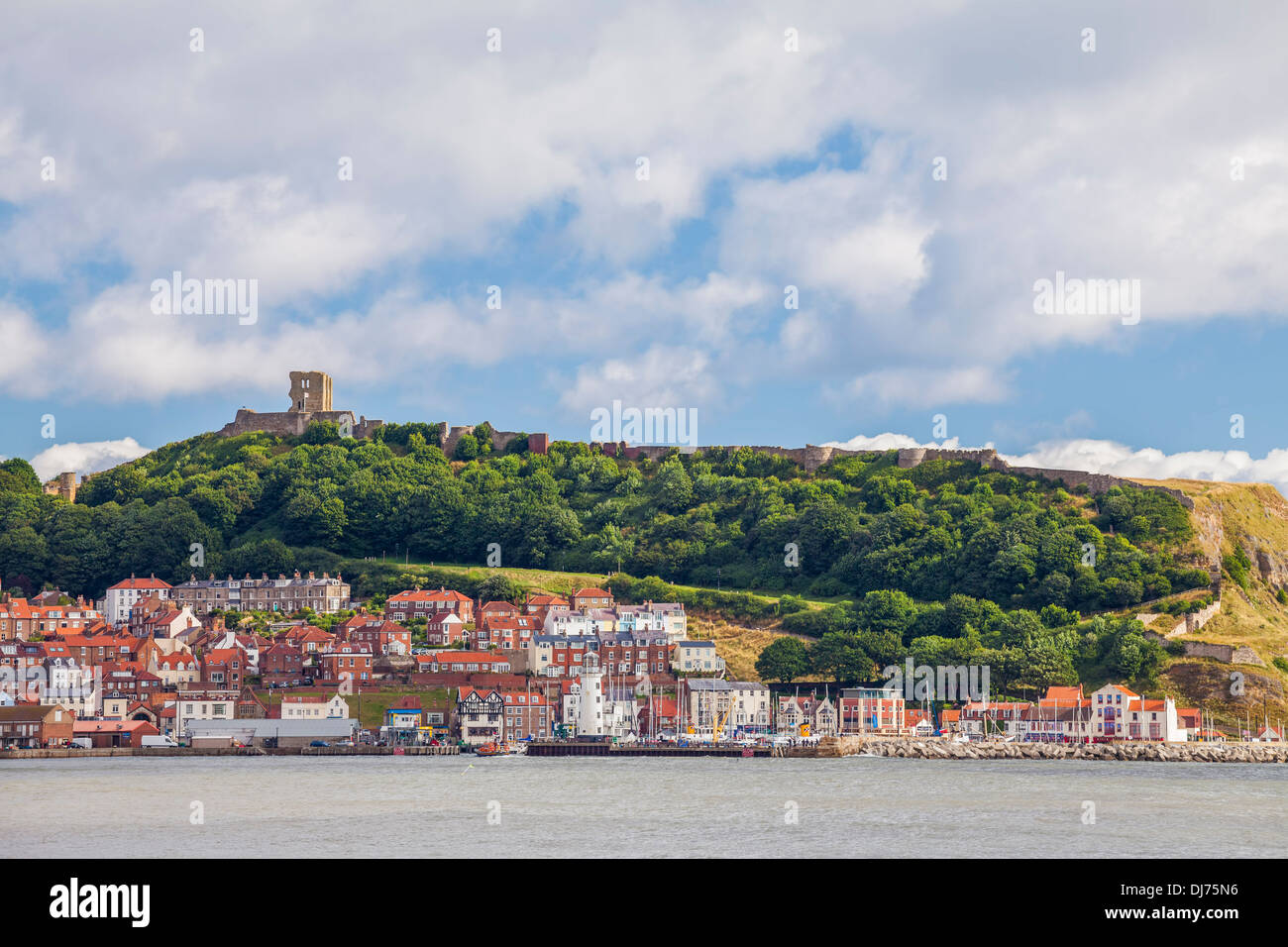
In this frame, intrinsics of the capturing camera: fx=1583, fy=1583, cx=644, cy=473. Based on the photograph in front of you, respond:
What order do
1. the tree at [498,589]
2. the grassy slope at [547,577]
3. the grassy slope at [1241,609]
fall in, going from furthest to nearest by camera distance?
the grassy slope at [547,577] → the tree at [498,589] → the grassy slope at [1241,609]

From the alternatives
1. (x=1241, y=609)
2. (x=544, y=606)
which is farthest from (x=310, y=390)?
(x=1241, y=609)

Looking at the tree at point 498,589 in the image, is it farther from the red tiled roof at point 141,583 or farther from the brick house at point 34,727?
the brick house at point 34,727

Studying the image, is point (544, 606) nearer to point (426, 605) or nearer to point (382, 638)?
point (426, 605)

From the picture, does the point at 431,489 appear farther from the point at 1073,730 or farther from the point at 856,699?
the point at 1073,730

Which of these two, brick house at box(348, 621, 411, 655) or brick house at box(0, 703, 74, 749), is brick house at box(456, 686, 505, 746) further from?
brick house at box(0, 703, 74, 749)

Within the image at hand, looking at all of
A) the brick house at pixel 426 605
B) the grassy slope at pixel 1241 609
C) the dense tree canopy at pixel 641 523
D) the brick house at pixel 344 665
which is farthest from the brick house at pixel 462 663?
the grassy slope at pixel 1241 609
